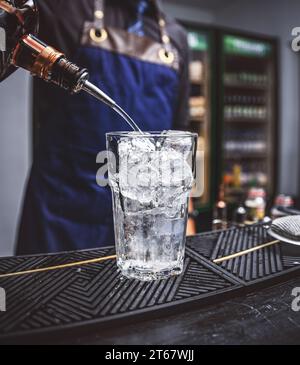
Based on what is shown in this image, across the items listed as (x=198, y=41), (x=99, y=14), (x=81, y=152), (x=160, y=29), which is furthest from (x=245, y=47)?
(x=81, y=152)

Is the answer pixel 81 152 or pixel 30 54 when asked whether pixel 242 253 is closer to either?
pixel 30 54

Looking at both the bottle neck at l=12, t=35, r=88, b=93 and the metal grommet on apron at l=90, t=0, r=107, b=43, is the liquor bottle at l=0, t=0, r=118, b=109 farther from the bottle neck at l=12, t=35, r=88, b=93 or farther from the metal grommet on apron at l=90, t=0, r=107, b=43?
the metal grommet on apron at l=90, t=0, r=107, b=43

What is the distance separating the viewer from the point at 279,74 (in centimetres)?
486

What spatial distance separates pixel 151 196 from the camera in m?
0.70

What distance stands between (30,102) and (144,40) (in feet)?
7.79

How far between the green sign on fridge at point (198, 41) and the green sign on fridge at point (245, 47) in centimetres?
24

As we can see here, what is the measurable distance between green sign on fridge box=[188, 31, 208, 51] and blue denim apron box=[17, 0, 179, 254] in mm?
2910

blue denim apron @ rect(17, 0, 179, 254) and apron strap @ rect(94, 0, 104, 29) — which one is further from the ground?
apron strap @ rect(94, 0, 104, 29)

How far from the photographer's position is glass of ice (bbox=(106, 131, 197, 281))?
27.4 inches

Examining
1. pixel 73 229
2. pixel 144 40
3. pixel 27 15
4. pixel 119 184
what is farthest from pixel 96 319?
pixel 144 40

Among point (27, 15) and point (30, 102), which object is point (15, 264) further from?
point (30, 102)

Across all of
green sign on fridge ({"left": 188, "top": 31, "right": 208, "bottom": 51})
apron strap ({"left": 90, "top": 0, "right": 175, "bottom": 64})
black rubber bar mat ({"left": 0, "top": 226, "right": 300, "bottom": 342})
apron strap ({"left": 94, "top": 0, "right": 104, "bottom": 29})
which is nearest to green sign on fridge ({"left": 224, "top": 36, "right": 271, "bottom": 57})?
green sign on fridge ({"left": 188, "top": 31, "right": 208, "bottom": 51})

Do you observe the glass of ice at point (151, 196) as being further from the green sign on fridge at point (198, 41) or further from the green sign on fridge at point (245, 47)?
the green sign on fridge at point (245, 47)

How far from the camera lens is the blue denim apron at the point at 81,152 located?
1.36 meters
